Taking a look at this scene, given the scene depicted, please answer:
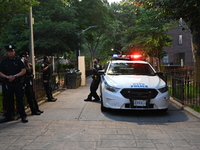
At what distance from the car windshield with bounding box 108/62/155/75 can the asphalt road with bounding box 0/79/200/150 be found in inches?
54.4

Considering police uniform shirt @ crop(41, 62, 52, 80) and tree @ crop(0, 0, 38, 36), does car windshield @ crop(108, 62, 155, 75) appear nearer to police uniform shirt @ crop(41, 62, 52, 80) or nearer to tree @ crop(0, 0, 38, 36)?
police uniform shirt @ crop(41, 62, 52, 80)

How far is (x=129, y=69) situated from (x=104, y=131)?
11.6 feet

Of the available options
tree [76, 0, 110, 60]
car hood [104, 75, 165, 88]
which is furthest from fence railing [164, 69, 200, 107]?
tree [76, 0, 110, 60]

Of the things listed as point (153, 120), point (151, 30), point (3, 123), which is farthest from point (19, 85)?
point (151, 30)

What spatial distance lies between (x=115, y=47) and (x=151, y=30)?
75.4 ft

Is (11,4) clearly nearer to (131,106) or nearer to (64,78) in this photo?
(64,78)

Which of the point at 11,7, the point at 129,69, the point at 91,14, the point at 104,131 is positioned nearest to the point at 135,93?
the point at 129,69

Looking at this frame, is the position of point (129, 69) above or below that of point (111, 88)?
above

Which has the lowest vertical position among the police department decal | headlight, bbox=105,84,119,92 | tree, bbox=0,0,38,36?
headlight, bbox=105,84,119,92

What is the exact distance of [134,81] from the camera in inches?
289

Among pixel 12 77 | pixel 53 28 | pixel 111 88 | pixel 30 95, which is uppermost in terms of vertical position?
pixel 53 28

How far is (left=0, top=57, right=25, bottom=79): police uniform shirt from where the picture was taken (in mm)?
6285

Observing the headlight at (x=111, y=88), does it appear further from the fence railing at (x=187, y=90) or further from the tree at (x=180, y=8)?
the tree at (x=180, y=8)

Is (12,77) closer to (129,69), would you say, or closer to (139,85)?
(139,85)
